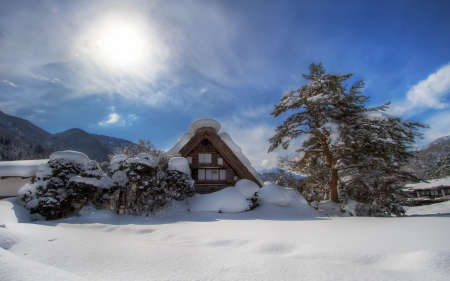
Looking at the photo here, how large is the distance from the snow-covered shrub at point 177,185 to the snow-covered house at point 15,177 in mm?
8661

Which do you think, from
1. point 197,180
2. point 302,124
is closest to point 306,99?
point 302,124

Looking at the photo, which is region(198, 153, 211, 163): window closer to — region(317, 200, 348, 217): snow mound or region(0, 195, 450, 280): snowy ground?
region(317, 200, 348, 217): snow mound

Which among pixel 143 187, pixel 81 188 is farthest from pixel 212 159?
pixel 81 188

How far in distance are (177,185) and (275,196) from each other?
552 cm

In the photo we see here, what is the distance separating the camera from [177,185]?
11805 mm

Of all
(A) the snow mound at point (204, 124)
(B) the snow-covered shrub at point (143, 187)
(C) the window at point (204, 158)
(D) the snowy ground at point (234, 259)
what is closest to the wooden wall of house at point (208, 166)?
(C) the window at point (204, 158)

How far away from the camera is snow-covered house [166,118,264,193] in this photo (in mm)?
18219

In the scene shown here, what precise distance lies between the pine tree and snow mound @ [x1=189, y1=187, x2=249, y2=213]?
13.9 ft

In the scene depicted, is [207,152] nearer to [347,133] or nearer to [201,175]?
[201,175]

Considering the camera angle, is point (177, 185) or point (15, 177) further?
point (15, 177)

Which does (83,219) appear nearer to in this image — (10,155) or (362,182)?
(362,182)

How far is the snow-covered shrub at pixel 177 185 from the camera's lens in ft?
38.3

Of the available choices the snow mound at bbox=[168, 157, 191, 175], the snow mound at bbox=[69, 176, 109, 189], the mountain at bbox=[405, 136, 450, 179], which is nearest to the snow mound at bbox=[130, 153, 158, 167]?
the snow mound at bbox=[168, 157, 191, 175]

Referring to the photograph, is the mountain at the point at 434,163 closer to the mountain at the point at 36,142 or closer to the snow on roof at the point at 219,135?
the snow on roof at the point at 219,135
